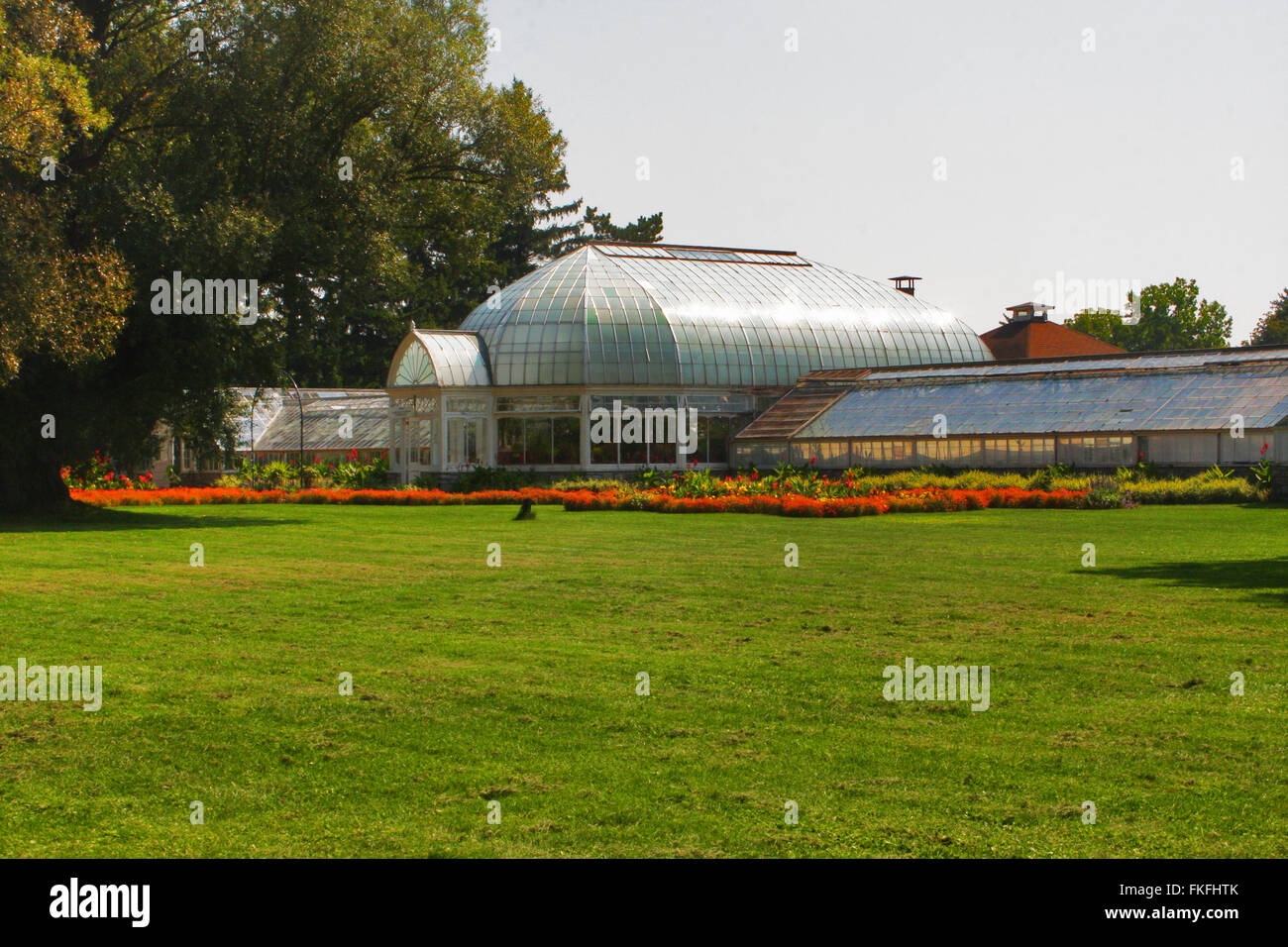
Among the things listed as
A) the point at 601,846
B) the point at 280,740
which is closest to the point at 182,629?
the point at 280,740

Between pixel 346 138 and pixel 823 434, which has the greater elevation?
pixel 346 138

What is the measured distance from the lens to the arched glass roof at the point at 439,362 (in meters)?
51.1

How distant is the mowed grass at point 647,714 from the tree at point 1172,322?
90460 mm

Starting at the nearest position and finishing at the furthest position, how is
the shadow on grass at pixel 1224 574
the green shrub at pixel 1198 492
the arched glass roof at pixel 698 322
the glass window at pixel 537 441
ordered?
the shadow on grass at pixel 1224 574 < the green shrub at pixel 1198 492 < the glass window at pixel 537 441 < the arched glass roof at pixel 698 322

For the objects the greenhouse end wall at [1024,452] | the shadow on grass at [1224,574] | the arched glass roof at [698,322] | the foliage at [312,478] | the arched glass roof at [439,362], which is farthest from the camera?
the arched glass roof at [698,322]

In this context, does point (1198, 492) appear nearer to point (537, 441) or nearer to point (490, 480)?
point (490, 480)

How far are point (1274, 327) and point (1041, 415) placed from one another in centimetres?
6738

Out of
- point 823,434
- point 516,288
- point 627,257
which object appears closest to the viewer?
point 823,434

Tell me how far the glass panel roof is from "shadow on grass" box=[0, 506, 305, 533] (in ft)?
79.9

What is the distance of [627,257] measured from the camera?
60500mm

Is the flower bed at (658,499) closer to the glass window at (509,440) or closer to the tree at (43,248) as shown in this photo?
the tree at (43,248)

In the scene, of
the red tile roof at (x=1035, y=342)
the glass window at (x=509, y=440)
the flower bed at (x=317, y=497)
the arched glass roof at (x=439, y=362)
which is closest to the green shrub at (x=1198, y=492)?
the flower bed at (x=317, y=497)
